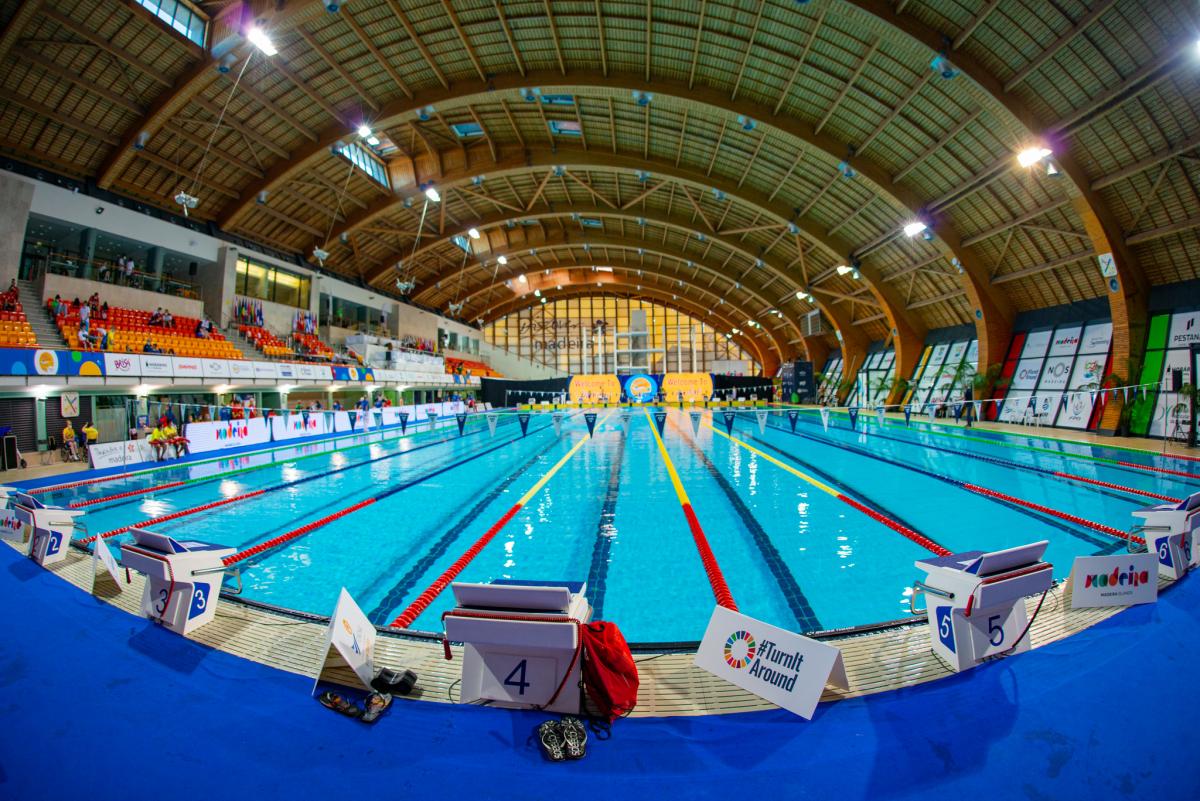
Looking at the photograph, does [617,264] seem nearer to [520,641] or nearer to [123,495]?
[123,495]

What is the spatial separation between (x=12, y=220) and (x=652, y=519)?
19.2 metres

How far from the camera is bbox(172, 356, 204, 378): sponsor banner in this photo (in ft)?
46.1

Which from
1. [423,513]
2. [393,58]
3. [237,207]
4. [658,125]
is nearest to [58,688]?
[423,513]

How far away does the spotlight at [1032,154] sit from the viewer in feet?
37.7

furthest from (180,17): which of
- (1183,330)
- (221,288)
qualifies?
(1183,330)

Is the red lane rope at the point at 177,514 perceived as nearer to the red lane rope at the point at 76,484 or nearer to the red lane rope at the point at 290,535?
the red lane rope at the point at 290,535

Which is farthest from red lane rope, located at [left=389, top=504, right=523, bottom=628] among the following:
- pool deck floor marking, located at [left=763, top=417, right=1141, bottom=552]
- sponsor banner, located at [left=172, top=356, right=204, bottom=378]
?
sponsor banner, located at [left=172, top=356, right=204, bottom=378]

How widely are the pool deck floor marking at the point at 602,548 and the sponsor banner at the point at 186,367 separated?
44.7 ft

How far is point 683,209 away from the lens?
23.6 meters

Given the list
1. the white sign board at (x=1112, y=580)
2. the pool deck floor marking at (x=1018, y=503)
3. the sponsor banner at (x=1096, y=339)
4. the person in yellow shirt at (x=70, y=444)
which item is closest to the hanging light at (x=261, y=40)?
the person in yellow shirt at (x=70, y=444)

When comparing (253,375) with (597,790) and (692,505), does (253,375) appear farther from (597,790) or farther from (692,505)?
(597,790)

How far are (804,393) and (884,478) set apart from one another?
24.2 metres

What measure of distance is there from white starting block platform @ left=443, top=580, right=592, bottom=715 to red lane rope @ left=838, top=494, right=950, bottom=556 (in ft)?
13.1

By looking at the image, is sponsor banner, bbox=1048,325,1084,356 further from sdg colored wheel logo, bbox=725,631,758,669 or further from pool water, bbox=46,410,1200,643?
sdg colored wheel logo, bbox=725,631,758,669
